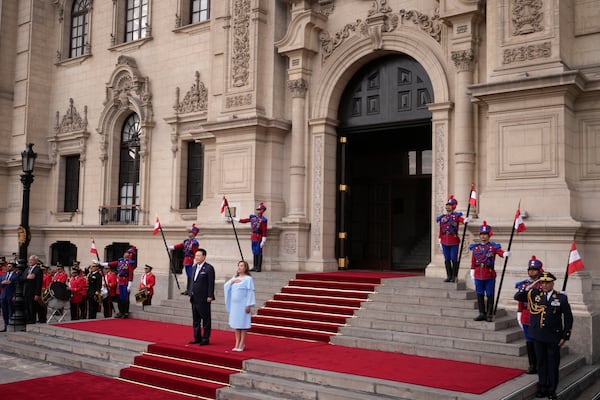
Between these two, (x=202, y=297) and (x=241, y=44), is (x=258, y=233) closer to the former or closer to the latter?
(x=202, y=297)

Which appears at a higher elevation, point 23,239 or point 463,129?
point 463,129

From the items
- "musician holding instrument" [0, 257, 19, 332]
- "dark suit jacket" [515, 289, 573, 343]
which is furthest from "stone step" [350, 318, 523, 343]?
"musician holding instrument" [0, 257, 19, 332]

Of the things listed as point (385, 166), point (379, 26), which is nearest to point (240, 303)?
point (379, 26)

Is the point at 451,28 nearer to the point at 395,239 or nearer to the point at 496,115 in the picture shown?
the point at 496,115

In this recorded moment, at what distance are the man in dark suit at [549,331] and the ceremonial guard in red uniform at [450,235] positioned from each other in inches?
160

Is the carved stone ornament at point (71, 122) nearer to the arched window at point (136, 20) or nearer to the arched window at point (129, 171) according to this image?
Answer: the arched window at point (129, 171)

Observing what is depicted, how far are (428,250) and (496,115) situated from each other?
8730 mm

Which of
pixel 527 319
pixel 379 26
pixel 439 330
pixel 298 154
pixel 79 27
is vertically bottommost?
pixel 439 330

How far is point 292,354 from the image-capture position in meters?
11.1

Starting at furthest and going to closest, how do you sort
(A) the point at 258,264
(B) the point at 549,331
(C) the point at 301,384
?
1. (A) the point at 258,264
2. (C) the point at 301,384
3. (B) the point at 549,331

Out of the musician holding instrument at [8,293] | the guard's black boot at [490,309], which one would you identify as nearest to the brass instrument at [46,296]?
the musician holding instrument at [8,293]

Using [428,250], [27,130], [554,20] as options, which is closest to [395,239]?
[428,250]

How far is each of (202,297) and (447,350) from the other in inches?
180

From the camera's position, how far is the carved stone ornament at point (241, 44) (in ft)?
60.9
